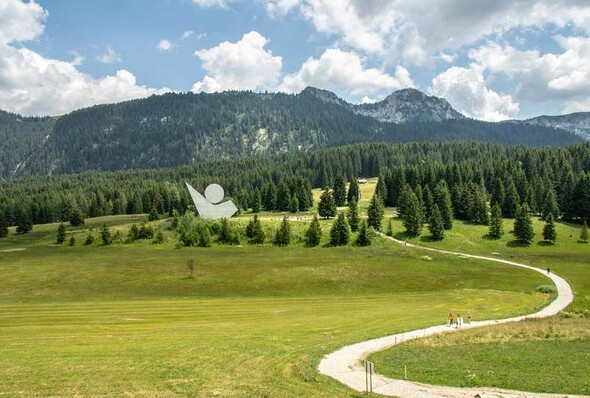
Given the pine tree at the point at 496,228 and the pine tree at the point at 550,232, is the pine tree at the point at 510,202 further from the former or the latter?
the pine tree at the point at 550,232

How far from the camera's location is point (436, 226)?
401 feet

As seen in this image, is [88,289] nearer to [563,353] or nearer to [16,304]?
[16,304]

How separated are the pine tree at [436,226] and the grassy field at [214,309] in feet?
54.7

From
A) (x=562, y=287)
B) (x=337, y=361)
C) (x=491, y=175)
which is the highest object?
(x=491, y=175)

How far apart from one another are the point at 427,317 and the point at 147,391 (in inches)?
1363

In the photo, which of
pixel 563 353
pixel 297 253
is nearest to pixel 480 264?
pixel 297 253

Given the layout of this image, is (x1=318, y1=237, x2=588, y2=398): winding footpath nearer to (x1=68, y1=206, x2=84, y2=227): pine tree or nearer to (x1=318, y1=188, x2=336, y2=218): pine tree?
(x1=318, y1=188, x2=336, y2=218): pine tree

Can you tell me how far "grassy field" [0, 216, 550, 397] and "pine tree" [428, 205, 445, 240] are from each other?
1666 cm

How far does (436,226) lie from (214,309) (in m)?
81.4

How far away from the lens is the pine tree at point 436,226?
122062 millimetres

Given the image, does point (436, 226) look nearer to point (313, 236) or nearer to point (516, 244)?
point (516, 244)

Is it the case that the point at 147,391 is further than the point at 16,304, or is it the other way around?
the point at 16,304

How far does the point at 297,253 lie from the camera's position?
342 ft

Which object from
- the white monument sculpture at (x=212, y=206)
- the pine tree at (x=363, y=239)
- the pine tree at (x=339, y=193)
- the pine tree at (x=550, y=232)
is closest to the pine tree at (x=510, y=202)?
the pine tree at (x=550, y=232)
